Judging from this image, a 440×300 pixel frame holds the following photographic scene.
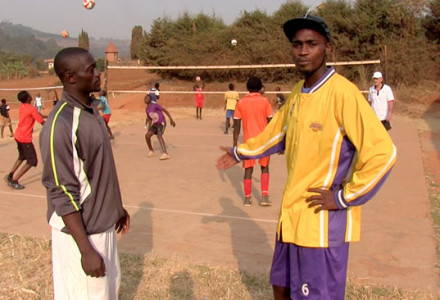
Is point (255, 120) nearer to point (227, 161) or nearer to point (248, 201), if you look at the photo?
point (248, 201)

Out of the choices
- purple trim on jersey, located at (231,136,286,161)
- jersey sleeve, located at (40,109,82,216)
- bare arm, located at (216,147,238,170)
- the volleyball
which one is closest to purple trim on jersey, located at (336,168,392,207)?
purple trim on jersey, located at (231,136,286,161)

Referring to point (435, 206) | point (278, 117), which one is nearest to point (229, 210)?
point (435, 206)

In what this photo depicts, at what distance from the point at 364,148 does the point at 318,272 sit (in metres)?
0.72

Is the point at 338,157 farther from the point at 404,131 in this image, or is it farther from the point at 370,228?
the point at 404,131

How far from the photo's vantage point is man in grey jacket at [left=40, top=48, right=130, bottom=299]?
2504 mm

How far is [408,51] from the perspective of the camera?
23516 mm

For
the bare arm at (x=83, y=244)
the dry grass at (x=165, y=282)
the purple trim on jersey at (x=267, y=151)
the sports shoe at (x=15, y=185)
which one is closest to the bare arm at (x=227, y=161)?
the purple trim on jersey at (x=267, y=151)

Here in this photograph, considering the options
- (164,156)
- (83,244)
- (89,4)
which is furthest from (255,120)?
(89,4)

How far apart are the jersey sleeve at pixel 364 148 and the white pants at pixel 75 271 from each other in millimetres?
1333

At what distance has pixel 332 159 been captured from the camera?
2.54 metres

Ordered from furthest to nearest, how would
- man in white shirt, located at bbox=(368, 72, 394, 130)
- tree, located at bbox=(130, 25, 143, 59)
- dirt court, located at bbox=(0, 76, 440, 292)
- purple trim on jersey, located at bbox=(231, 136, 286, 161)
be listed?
tree, located at bbox=(130, 25, 143, 59) → man in white shirt, located at bbox=(368, 72, 394, 130) → dirt court, located at bbox=(0, 76, 440, 292) → purple trim on jersey, located at bbox=(231, 136, 286, 161)

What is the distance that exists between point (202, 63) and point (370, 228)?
25781 millimetres

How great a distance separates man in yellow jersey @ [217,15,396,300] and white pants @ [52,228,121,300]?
1003 millimetres

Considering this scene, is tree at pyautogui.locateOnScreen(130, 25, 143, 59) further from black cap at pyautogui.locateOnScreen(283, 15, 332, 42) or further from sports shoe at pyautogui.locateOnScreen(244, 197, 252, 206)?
black cap at pyautogui.locateOnScreen(283, 15, 332, 42)
